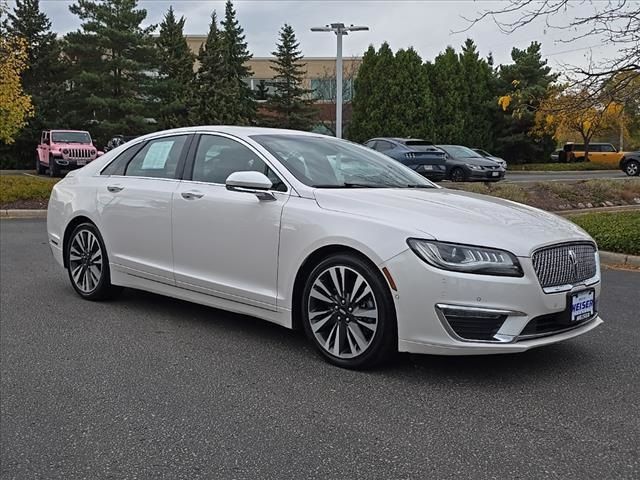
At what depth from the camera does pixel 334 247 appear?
4.27m

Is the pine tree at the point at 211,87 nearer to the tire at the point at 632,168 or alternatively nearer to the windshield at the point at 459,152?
the windshield at the point at 459,152

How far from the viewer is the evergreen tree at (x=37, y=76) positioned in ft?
123

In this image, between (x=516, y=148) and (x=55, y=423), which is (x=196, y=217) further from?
(x=516, y=148)

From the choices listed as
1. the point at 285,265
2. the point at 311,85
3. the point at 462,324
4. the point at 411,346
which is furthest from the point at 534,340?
the point at 311,85

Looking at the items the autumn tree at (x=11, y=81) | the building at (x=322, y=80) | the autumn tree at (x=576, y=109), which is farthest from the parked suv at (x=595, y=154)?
the autumn tree at (x=576, y=109)

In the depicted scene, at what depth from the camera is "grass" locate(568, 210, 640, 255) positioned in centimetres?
881

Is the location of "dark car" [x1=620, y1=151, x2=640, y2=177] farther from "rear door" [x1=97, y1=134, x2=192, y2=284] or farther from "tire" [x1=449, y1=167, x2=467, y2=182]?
"rear door" [x1=97, y1=134, x2=192, y2=284]

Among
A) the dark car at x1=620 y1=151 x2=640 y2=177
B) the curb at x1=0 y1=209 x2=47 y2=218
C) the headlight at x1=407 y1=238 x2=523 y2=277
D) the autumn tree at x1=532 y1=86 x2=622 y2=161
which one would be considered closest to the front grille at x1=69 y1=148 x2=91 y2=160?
the curb at x1=0 y1=209 x2=47 y2=218

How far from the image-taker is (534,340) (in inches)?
153

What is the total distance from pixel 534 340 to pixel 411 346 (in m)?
0.70

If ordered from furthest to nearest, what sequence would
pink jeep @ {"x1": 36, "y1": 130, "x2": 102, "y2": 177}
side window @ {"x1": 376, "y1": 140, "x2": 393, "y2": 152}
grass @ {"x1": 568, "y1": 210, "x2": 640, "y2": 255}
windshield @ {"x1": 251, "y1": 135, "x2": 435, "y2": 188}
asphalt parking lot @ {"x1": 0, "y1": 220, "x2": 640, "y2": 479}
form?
pink jeep @ {"x1": 36, "y1": 130, "x2": 102, "y2": 177} < side window @ {"x1": 376, "y1": 140, "x2": 393, "y2": 152} < grass @ {"x1": 568, "y1": 210, "x2": 640, "y2": 255} < windshield @ {"x1": 251, "y1": 135, "x2": 435, "y2": 188} < asphalt parking lot @ {"x1": 0, "y1": 220, "x2": 640, "y2": 479}

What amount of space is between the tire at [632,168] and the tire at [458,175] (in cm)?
1210

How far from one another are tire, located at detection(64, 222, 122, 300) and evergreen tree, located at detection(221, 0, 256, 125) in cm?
3557

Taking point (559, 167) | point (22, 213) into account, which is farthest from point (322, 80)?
point (22, 213)
